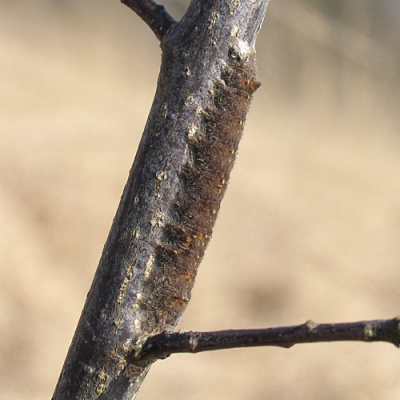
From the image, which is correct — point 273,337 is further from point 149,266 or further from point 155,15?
point 155,15

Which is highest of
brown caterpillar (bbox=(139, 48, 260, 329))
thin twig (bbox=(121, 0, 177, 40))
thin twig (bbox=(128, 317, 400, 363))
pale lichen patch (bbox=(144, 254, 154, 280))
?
thin twig (bbox=(121, 0, 177, 40))

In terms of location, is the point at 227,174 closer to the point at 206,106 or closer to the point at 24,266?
the point at 206,106

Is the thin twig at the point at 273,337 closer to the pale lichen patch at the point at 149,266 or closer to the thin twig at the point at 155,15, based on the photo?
the pale lichen patch at the point at 149,266

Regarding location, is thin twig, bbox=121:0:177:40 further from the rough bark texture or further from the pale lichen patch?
the pale lichen patch

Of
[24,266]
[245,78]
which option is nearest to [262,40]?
[24,266]

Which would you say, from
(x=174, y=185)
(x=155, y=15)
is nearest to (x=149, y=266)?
(x=174, y=185)

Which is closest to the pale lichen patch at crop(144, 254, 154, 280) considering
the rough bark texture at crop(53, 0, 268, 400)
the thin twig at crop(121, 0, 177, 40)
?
the rough bark texture at crop(53, 0, 268, 400)
